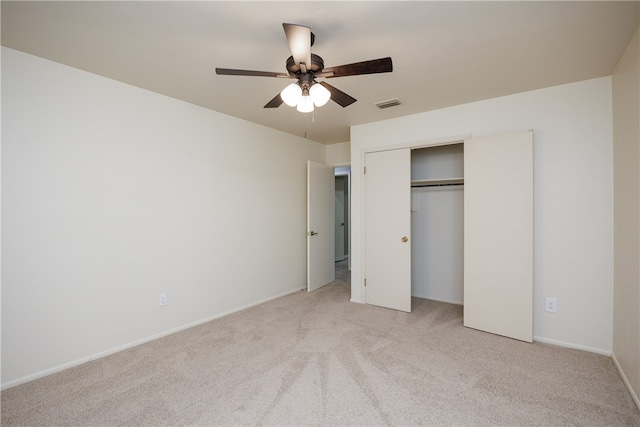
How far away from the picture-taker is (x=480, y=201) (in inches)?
118

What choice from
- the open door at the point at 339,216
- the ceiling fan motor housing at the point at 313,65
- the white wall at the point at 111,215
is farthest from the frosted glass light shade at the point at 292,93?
the open door at the point at 339,216

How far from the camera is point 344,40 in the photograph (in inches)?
78.0

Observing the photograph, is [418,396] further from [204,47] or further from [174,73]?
[174,73]

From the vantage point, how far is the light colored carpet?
1.78 metres

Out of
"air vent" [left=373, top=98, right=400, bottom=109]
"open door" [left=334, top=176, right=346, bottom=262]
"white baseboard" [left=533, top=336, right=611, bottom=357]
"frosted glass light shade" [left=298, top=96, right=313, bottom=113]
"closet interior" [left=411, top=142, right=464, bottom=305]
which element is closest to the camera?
"frosted glass light shade" [left=298, top=96, right=313, bottom=113]

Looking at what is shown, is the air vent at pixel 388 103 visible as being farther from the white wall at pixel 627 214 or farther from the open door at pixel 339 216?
the open door at pixel 339 216

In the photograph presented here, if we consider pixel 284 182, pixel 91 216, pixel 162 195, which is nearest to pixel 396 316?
pixel 284 182

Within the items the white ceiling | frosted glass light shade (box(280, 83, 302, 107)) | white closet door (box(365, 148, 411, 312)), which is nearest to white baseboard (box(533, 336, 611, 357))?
white closet door (box(365, 148, 411, 312))

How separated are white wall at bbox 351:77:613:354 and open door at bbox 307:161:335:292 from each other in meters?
2.45

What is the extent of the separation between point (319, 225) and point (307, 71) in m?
2.99

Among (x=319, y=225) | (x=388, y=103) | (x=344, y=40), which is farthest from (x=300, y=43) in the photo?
(x=319, y=225)

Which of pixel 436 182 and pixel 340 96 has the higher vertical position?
pixel 340 96

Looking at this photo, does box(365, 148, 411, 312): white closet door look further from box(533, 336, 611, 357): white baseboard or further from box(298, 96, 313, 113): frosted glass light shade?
box(298, 96, 313, 113): frosted glass light shade

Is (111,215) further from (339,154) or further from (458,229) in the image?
(458,229)
